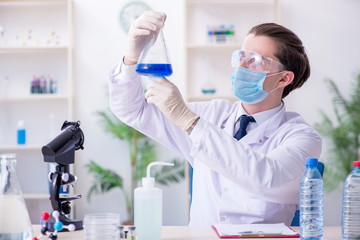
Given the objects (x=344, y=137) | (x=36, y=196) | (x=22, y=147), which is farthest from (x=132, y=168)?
(x=344, y=137)

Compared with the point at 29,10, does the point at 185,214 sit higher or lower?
lower

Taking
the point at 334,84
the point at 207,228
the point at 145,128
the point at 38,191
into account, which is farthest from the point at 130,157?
the point at 207,228

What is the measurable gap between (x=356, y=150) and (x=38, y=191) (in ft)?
9.80

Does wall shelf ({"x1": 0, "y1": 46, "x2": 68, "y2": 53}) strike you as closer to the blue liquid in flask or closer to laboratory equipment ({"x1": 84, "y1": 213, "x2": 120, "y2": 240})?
the blue liquid in flask

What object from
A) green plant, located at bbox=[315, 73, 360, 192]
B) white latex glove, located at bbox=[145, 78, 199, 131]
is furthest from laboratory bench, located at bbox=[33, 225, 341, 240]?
green plant, located at bbox=[315, 73, 360, 192]

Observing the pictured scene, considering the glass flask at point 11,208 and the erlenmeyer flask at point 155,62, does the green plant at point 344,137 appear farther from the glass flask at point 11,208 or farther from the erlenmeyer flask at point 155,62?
the glass flask at point 11,208

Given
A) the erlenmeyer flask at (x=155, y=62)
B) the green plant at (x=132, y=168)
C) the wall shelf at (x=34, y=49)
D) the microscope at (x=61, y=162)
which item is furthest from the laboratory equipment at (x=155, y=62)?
the wall shelf at (x=34, y=49)

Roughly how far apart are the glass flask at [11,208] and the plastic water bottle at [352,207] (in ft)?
2.87

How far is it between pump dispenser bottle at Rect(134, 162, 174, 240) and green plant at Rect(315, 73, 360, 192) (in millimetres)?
3430

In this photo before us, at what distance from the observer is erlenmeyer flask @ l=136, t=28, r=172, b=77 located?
1.57 m

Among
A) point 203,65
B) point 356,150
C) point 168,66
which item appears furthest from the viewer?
point 203,65

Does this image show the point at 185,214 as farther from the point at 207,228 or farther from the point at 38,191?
the point at 207,228

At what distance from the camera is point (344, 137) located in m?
4.58

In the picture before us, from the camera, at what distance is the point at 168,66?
157 centimetres
